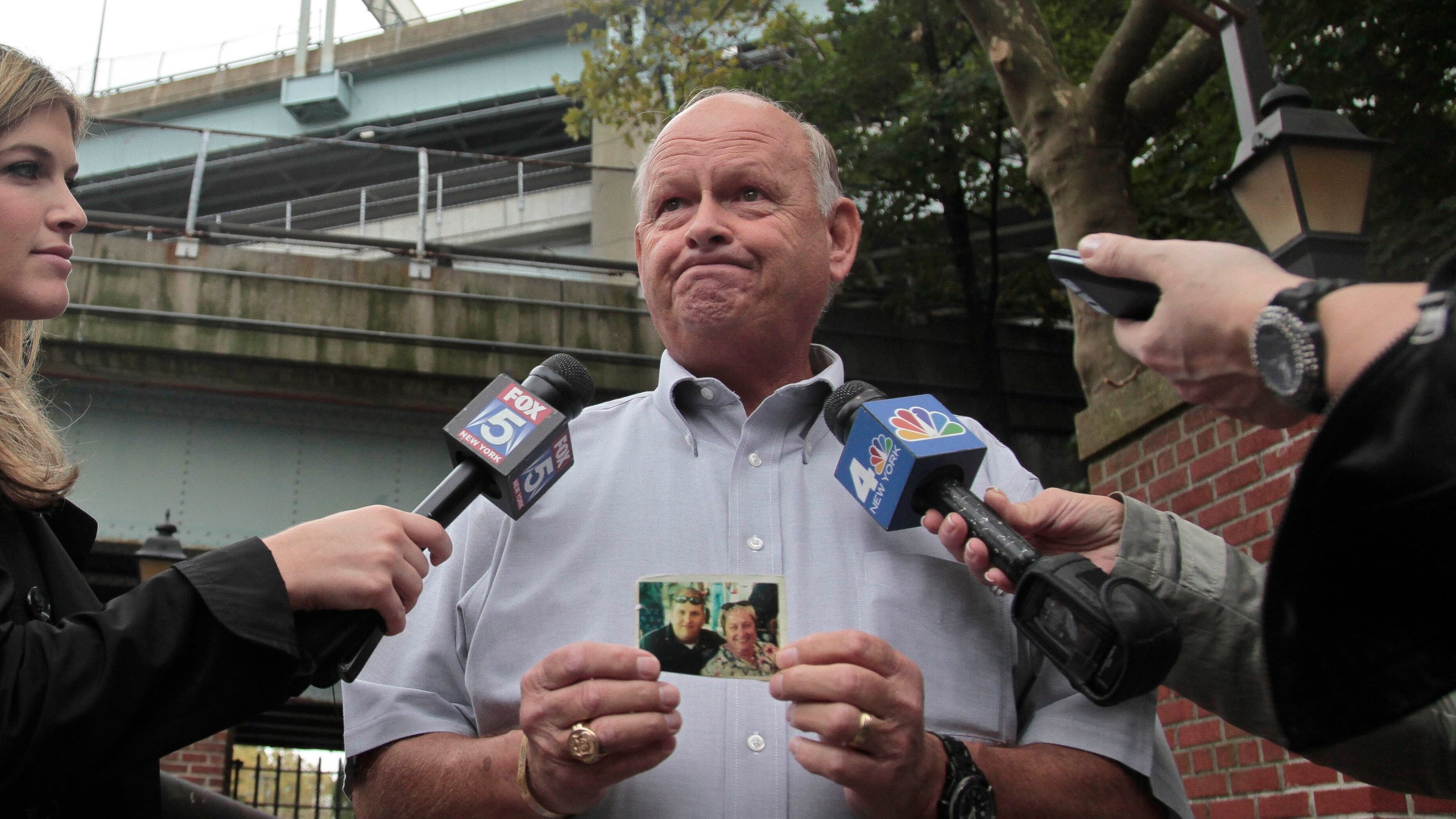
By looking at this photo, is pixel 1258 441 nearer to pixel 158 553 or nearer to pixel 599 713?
pixel 599 713

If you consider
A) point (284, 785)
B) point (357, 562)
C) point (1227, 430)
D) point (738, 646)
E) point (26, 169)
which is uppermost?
point (1227, 430)

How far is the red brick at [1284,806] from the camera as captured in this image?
3.74 m

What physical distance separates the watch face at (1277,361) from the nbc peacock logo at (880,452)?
636 mm

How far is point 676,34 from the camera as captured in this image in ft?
26.9

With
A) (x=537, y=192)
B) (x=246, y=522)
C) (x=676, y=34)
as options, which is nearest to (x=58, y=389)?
Result: (x=246, y=522)

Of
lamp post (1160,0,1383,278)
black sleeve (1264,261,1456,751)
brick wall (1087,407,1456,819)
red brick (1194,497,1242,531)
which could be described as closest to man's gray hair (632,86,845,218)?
black sleeve (1264,261,1456,751)

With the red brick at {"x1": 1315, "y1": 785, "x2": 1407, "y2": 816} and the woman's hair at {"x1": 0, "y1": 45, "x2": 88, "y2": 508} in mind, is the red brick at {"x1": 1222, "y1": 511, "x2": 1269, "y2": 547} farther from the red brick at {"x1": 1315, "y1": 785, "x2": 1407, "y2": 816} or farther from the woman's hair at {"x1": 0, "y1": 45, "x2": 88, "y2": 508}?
the woman's hair at {"x1": 0, "y1": 45, "x2": 88, "y2": 508}

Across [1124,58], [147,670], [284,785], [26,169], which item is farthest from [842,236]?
[284,785]

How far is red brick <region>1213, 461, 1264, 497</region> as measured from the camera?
407 centimetres

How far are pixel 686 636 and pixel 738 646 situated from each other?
2.8 inches

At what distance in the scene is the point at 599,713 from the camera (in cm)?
140

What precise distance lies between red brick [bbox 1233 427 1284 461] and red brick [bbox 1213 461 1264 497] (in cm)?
4

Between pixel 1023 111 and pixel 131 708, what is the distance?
5648 mm

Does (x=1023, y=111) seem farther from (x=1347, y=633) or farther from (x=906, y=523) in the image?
(x=1347, y=633)
